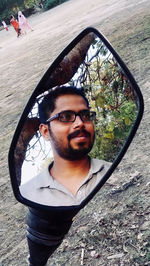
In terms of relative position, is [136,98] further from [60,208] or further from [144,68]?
[144,68]

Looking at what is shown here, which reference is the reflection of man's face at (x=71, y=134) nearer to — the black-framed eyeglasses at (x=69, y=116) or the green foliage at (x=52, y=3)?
the black-framed eyeglasses at (x=69, y=116)

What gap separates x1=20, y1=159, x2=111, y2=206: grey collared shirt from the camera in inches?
21.6

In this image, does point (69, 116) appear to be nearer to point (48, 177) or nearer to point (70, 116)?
point (70, 116)

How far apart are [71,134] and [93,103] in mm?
89

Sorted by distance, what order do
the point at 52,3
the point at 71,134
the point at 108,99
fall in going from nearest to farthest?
the point at 71,134 → the point at 108,99 → the point at 52,3

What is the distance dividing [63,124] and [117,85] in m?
0.18

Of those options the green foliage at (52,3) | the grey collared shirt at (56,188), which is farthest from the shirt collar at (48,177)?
the green foliage at (52,3)

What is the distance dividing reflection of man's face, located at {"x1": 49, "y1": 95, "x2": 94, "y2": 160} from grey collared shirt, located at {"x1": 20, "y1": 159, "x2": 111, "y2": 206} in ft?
0.14

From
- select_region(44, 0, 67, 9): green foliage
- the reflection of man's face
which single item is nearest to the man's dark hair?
the reflection of man's face

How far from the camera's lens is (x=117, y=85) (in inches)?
25.6

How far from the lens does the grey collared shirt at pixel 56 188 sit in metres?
0.55

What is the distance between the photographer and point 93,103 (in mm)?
584

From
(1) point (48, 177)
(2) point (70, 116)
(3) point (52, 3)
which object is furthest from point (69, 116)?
(3) point (52, 3)

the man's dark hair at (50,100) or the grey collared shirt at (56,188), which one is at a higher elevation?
the man's dark hair at (50,100)
